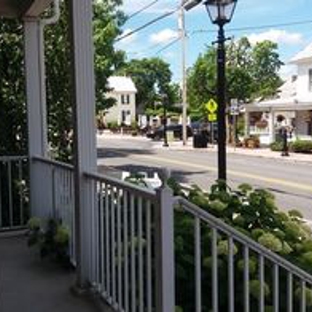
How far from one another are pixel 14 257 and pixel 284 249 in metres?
3.49

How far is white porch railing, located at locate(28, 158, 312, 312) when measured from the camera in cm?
339

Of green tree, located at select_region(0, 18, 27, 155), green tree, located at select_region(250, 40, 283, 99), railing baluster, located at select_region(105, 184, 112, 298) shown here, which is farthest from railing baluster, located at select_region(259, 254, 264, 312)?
green tree, located at select_region(250, 40, 283, 99)

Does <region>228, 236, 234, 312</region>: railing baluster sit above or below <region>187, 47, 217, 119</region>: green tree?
below

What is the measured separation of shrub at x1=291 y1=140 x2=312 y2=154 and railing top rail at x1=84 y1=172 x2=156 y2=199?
28.8 meters

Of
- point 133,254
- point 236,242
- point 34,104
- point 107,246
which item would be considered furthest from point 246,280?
point 34,104

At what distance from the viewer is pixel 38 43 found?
7961 millimetres

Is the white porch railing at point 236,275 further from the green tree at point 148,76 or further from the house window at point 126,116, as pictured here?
the green tree at point 148,76

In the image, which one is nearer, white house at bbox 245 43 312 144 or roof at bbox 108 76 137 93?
white house at bbox 245 43 312 144

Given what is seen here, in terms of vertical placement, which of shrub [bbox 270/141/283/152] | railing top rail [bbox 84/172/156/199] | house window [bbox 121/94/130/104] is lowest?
shrub [bbox 270/141/283/152]

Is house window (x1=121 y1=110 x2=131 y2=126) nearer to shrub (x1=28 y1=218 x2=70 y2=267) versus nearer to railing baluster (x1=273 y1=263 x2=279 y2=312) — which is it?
shrub (x1=28 y1=218 x2=70 y2=267)

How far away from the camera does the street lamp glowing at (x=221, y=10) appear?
8.09 metres

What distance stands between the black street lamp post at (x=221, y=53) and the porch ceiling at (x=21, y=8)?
2047mm

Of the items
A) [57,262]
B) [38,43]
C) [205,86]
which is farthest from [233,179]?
[205,86]

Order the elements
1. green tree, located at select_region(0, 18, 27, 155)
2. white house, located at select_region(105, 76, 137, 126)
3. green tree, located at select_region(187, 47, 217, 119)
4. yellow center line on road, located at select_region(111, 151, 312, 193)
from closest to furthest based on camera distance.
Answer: green tree, located at select_region(0, 18, 27, 155), yellow center line on road, located at select_region(111, 151, 312, 193), green tree, located at select_region(187, 47, 217, 119), white house, located at select_region(105, 76, 137, 126)
